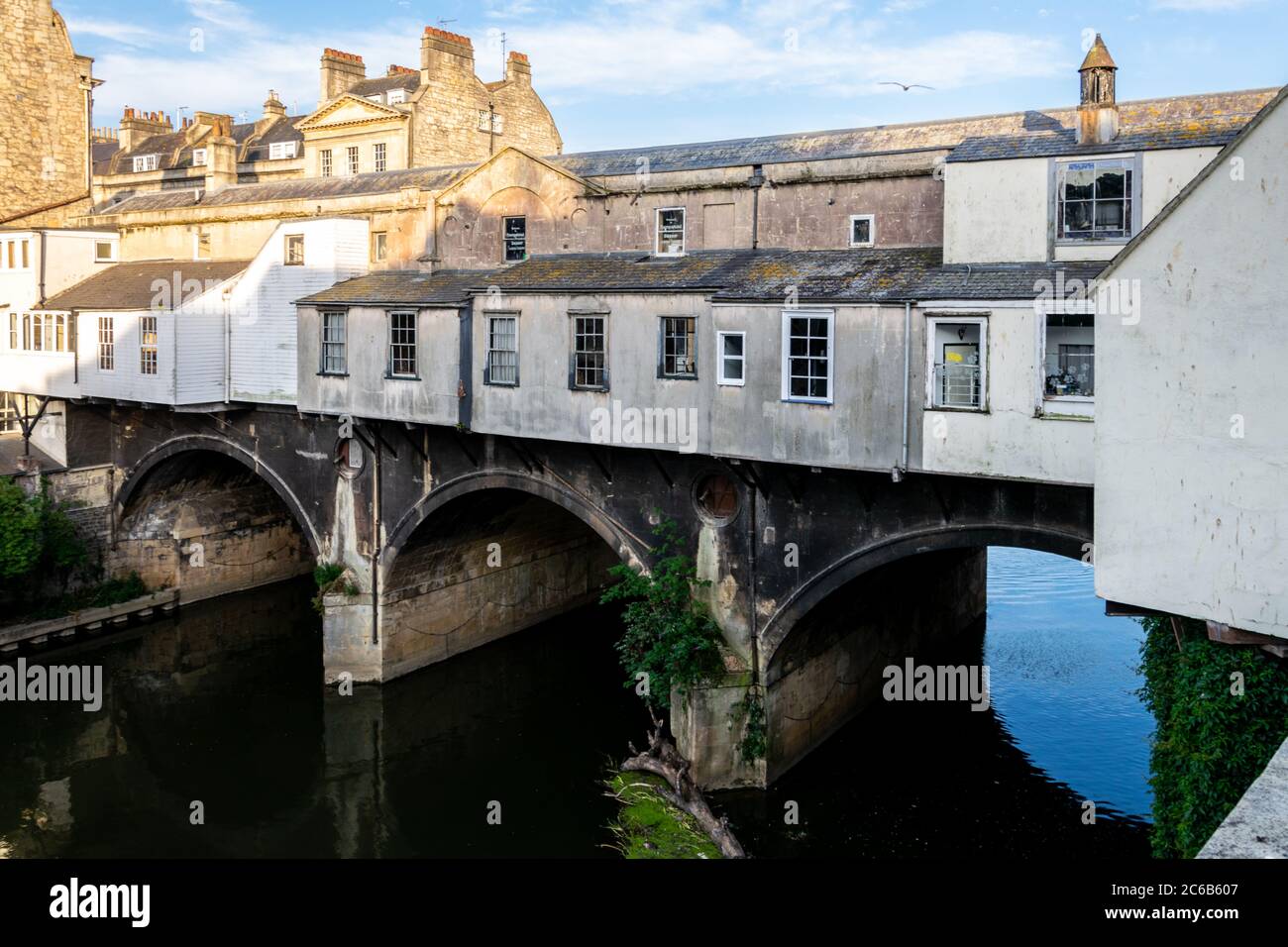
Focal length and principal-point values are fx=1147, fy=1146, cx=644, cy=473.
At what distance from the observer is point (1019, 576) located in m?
41.9

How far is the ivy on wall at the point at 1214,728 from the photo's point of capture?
13.2 m

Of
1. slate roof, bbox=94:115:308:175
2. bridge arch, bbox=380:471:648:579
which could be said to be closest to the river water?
bridge arch, bbox=380:471:648:579

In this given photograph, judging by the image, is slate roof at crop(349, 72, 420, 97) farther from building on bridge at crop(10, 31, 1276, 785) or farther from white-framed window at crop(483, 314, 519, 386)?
white-framed window at crop(483, 314, 519, 386)

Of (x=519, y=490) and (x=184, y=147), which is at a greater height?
(x=184, y=147)

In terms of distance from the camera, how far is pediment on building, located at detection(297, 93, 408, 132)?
161ft

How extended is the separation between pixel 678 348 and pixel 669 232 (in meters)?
5.55

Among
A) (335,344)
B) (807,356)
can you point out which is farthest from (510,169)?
(807,356)

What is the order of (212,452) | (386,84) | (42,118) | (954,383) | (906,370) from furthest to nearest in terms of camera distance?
1. (386,84)
2. (42,118)
3. (212,452)
4. (906,370)
5. (954,383)

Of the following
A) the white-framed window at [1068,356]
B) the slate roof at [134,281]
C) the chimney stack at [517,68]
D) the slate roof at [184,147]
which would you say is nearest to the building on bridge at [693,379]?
the white-framed window at [1068,356]

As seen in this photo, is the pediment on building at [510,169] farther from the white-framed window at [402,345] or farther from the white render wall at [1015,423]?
the white render wall at [1015,423]

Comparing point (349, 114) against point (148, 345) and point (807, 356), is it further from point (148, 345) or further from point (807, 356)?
point (807, 356)

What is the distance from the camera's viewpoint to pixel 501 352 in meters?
25.2
